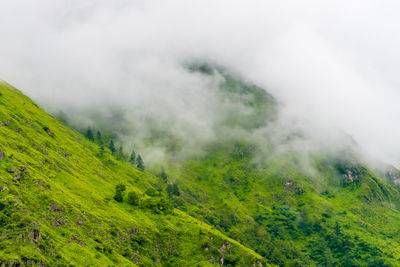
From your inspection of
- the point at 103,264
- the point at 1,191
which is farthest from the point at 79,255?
the point at 1,191

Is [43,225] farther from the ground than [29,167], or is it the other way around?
[29,167]

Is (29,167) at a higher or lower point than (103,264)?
higher

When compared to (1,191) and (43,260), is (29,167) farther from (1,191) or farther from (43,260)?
(43,260)

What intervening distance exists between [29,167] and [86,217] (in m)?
44.1

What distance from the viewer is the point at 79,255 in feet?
511

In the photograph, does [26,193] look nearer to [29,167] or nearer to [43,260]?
[29,167]

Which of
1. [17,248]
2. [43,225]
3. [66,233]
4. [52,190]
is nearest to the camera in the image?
[17,248]

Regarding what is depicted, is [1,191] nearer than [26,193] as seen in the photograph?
Yes

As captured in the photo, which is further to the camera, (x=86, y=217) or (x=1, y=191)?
(x=86, y=217)

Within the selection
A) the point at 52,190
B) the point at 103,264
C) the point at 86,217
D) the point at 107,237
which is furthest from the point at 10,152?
the point at 103,264

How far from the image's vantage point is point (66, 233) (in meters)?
168

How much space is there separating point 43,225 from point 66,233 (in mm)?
15448

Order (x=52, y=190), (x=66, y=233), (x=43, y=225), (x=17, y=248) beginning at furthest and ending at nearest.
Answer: (x=52, y=190)
(x=66, y=233)
(x=43, y=225)
(x=17, y=248)


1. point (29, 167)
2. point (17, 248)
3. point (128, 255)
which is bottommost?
point (17, 248)
